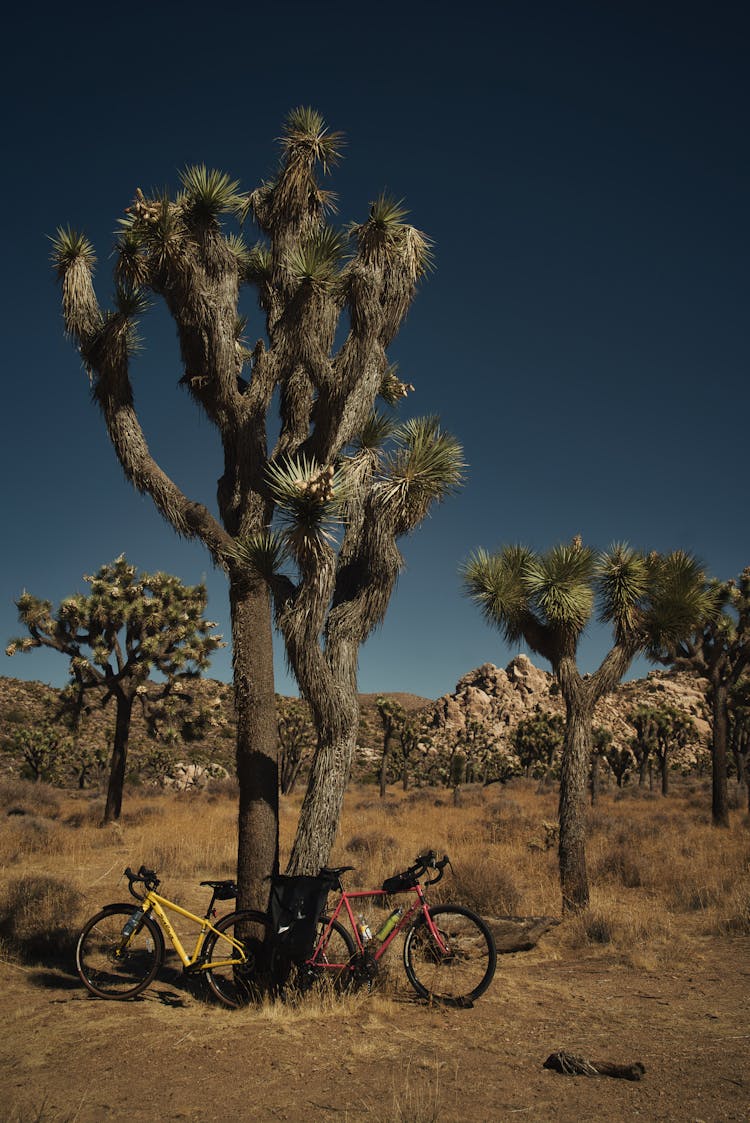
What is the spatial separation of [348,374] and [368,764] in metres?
52.0

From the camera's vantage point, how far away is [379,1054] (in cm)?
454

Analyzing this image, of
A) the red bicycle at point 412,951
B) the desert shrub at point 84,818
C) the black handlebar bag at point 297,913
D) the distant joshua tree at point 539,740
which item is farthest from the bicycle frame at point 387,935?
the distant joshua tree at point 539,740

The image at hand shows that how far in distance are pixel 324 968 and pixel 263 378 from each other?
5.62 meters

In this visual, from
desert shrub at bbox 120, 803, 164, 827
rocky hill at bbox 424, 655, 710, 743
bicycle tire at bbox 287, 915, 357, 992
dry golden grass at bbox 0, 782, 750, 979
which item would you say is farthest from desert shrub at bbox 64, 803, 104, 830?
rocky hill at bbox 424, 655, 710, 743

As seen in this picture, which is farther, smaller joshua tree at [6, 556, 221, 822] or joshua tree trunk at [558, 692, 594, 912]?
smaller joshua tree at [6, 556, 221, 822]

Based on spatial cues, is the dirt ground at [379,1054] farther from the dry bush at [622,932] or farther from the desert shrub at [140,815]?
the desert shrub at [140,815]

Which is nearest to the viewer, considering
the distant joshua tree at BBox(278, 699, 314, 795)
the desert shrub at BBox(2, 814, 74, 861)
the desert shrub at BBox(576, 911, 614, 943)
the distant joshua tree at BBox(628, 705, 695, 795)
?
the desert shrub at BBox(576, 911, 614, 943)

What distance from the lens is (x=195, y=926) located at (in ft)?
29.7

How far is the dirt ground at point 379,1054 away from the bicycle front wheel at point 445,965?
7.0 inches

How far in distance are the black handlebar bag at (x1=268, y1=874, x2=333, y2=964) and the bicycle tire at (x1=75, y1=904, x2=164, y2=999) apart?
1013 millimetres

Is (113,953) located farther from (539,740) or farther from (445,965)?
(539,740)

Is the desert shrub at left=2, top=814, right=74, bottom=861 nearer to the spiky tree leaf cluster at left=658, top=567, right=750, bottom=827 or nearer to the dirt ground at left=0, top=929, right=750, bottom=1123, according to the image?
the dirt ground at left=0, top=929, right=750, bottom=1123

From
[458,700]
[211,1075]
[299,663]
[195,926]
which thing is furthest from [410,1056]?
[458,700]

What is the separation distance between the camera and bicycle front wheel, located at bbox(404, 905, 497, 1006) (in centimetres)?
562
